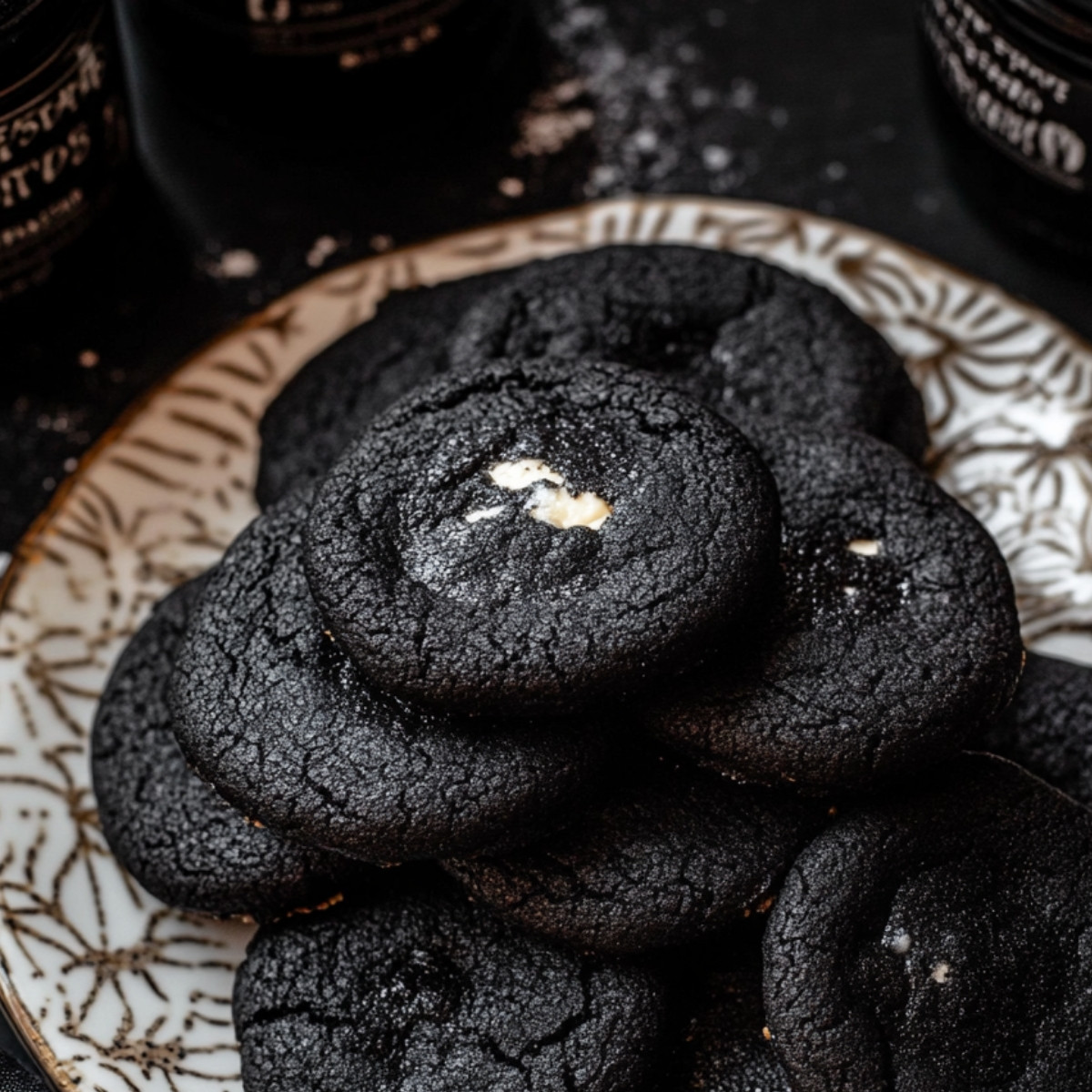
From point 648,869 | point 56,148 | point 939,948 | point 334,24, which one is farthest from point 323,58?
point 939,948

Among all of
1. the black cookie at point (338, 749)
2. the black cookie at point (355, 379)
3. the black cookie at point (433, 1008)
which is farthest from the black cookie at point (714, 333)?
the black cookie at point (433, 1008)

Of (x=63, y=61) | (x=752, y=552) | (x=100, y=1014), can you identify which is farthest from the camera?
(x=63, y=61)

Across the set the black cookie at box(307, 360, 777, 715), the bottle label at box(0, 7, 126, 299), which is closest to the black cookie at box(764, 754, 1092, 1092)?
the black cookie at box(307, 360, 777, 715)

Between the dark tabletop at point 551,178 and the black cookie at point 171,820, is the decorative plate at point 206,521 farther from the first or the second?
the dark tabletop at point 551,178

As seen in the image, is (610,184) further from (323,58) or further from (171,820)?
(171,820)

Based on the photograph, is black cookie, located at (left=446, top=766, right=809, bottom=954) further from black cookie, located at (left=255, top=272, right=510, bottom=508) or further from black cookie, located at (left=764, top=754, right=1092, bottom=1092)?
black cookie, located at (left=255, top=272, right=510, bottom=508)

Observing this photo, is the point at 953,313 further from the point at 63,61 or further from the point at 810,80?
the point at 63,61

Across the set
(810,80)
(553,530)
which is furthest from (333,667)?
(810,80)
